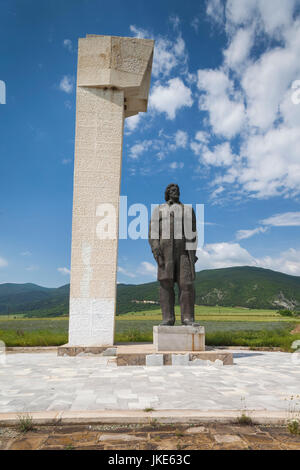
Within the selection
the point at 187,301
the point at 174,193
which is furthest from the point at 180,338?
the point at 174,193

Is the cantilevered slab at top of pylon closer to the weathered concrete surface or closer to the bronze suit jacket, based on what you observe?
the bronze suit jacket

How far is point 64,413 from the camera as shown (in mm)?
3506

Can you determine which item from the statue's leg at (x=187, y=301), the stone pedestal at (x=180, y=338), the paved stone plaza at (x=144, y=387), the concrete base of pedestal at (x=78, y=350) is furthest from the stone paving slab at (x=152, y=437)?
the concrete base of pedestal at (x=78, y=350)

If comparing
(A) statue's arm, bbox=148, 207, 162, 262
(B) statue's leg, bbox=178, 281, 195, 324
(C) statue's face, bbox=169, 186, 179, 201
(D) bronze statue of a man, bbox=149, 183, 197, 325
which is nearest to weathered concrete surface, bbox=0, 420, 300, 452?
(B) statue's leg, bbox=178, 281, 195, 324

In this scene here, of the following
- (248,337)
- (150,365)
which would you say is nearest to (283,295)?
(248,337)

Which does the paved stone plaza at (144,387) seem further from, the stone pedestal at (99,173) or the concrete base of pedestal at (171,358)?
the stone pedestal at (99,173)

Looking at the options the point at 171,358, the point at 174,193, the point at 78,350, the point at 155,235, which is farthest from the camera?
the point at 78,350

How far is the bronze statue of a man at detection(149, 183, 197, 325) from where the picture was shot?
8.25 m

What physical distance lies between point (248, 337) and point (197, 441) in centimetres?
955

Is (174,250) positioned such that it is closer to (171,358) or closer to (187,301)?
(187,301)

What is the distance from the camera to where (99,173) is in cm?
979

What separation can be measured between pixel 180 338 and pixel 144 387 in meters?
2.88
